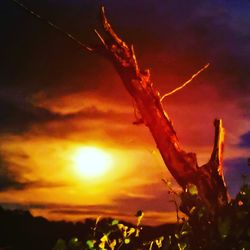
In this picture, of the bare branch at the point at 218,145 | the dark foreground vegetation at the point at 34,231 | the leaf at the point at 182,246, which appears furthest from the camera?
the dark foreground vegetation at the point at 34,231

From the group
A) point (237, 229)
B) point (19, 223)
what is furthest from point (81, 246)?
point (19, 223)

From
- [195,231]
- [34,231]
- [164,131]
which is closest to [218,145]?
[164,131]

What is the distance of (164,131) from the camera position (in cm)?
885

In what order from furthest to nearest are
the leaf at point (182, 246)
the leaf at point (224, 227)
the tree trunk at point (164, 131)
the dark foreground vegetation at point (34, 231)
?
the dark foreground vegetation at point (34, 231), the tree trunk at point (164, 131), the leaf at point (182, 246), the leaf at point (224, 227)

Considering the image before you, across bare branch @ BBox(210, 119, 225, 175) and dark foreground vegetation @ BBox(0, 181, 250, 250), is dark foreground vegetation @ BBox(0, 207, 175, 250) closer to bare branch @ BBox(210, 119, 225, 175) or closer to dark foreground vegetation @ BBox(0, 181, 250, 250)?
bare branch @ BBox(210, 119, 225, 175)

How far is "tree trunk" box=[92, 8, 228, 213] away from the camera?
8505 millimetres

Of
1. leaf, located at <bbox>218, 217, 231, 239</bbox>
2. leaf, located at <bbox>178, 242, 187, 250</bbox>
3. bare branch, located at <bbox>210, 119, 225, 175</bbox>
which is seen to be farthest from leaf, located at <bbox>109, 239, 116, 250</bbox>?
bare branch, located at <bbox>210, 119, 225, 175</bbox>

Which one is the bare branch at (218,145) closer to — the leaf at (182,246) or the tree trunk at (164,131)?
the tree trunk at (164,131)

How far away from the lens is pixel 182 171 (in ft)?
28.5

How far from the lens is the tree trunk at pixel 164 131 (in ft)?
27.9

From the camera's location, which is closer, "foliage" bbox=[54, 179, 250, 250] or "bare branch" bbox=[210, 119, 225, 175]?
"foliage" bbox=[54, 179, 250, 250]

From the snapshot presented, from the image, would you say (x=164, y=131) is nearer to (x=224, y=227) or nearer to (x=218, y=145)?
(x=218, y=145)

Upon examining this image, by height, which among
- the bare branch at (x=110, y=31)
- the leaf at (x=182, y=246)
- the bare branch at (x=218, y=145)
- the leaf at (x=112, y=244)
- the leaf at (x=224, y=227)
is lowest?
the leaf at (x=112, y=244)

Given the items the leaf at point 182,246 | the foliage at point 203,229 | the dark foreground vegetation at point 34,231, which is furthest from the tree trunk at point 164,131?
the dark foreground vegetation at point 34,231
